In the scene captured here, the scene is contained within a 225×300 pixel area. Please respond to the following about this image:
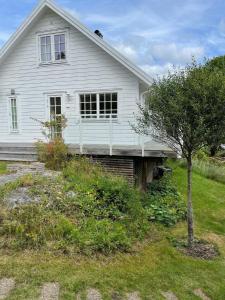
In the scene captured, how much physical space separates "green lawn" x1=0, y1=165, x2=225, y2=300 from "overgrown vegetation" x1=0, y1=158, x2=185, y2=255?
27 cm

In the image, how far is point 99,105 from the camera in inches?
504

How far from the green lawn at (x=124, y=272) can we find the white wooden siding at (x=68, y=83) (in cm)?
572

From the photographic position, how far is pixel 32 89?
1411 cm

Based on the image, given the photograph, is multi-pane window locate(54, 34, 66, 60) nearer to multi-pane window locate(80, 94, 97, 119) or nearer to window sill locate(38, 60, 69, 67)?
window sill locate(38, 60, 69, 67)

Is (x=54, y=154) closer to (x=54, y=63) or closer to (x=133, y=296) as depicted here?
(x=54, y=63)

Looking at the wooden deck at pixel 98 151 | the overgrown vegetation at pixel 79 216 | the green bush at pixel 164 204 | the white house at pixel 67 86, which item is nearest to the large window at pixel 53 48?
the white house at pixel 67 86

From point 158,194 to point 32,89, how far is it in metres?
7.74

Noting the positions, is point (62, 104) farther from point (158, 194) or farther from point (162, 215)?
point (162, 215)

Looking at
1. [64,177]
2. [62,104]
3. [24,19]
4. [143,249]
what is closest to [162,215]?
[143,249]

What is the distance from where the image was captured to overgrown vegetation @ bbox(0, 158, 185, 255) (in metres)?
5.48

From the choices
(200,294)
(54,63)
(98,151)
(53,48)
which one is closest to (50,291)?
(200,294)

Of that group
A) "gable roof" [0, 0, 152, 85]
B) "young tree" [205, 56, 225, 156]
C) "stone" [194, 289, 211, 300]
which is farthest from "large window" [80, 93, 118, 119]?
"stone" [194, 289, 211, 300]

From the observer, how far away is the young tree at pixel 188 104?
5.66m

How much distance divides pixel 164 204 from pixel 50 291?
17.1ft
